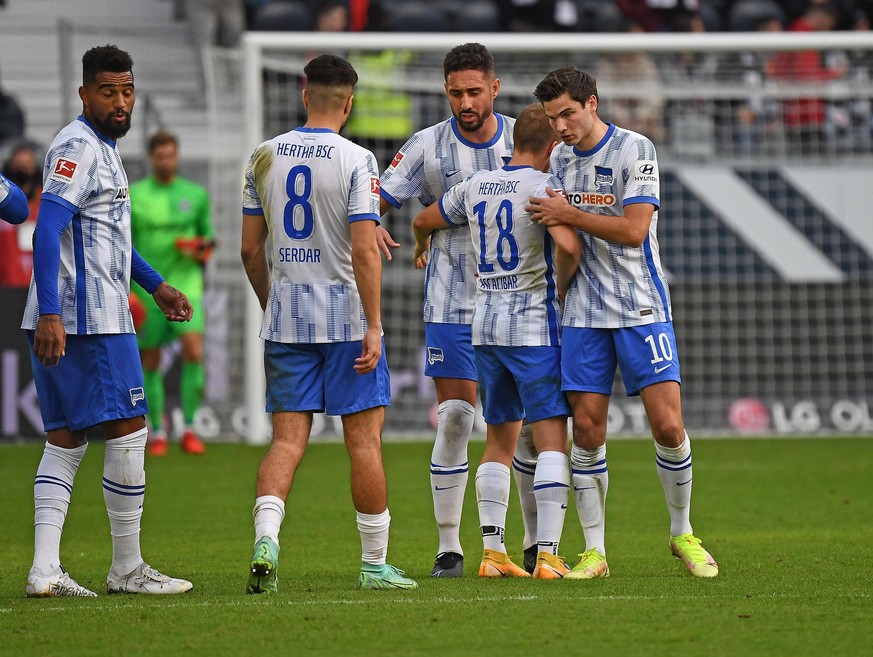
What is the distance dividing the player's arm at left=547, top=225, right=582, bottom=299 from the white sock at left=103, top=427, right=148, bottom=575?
1841 mm

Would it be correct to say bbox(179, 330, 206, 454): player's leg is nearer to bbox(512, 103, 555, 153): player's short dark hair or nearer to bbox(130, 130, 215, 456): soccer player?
bbox(130, 130, 215, 456): soccer player

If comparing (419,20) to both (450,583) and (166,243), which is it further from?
(450,583)

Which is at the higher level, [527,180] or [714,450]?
[527,180]

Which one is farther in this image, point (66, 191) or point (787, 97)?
point (787, 97)

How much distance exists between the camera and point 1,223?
45.0 ft

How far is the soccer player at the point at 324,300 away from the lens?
18.4 ft

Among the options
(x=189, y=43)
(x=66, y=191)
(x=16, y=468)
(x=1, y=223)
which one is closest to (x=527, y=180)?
(x=66, y=191)

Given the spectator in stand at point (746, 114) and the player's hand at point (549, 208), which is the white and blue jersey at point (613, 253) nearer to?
the player's hand at point (549, 208)

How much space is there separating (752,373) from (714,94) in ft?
9.50

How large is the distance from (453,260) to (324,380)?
42.3 inches

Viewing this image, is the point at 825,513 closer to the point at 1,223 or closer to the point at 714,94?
the point at 714,94

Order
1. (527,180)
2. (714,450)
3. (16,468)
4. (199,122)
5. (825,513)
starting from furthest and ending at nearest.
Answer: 1. (199,122)
2. (714,450)
3. (16,468)
4. (825,513)
5. (527,180)

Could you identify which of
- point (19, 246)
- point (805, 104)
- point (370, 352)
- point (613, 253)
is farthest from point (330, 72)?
point (805, 104)

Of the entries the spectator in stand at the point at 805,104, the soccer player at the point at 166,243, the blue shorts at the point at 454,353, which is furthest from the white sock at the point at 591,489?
the spectator in stand at the point at 805,104
